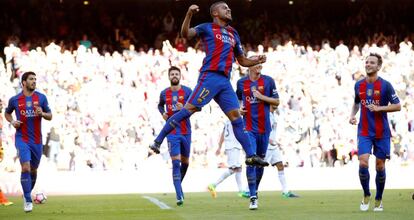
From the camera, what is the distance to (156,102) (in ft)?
90.8

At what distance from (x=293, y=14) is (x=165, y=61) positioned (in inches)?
329

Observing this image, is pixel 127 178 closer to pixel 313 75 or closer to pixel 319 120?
pixel 319 120

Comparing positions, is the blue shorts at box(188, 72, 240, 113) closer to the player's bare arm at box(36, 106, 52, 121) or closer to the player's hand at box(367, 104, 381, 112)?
the player's hand at box(367, 104, 381, 112)

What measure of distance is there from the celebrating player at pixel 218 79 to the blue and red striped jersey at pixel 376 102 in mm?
1948

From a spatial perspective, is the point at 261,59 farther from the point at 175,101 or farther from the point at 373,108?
the point at 175,101

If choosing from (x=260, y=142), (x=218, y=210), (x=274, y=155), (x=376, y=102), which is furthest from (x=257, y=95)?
(x=274, y=155)

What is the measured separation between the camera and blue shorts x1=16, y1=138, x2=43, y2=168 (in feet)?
50.1

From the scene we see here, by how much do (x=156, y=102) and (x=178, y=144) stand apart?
37.3ft

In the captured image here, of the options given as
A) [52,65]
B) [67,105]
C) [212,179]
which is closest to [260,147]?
[212,179]

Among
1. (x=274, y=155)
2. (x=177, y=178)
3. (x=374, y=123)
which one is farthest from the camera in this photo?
(x=274, y=155)

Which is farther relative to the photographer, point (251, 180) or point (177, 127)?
point (177, 127)

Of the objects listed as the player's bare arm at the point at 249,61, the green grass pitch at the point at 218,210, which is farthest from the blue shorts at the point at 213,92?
the green grass pitch at the point at 218,210

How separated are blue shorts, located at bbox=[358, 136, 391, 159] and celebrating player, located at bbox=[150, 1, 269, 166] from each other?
6.43 feet

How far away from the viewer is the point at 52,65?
A: 28.5 meters
